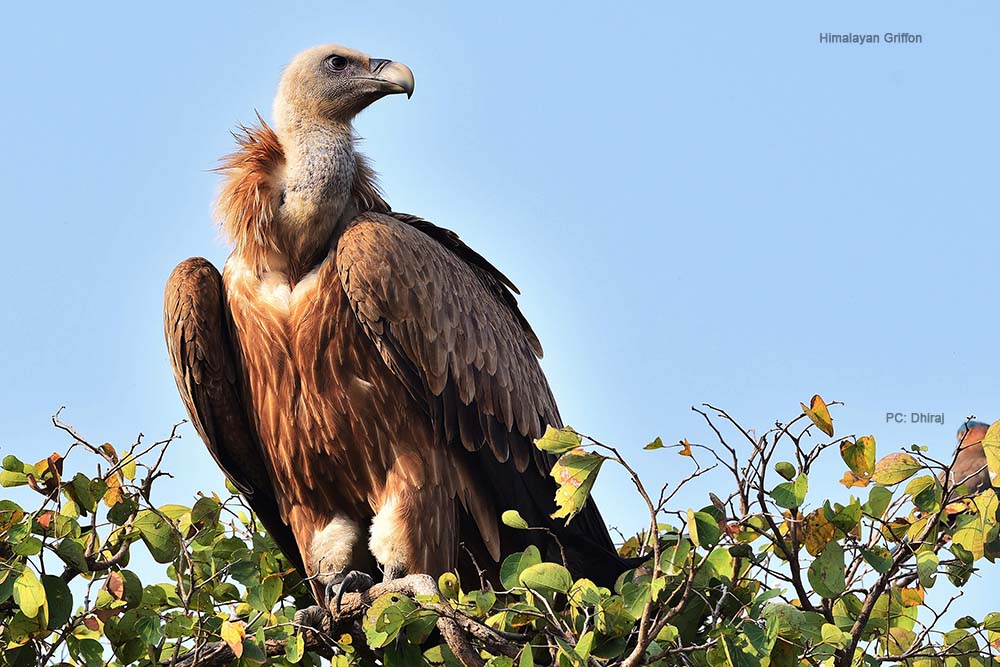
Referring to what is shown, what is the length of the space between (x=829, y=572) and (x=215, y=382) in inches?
131

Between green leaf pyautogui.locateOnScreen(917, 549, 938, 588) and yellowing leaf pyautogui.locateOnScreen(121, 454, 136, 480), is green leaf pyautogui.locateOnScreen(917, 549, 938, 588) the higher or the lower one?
the lower one

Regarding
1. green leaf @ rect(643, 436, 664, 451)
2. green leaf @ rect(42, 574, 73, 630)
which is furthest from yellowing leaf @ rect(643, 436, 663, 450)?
green leaf @ rect(42, 574, 73, 630)

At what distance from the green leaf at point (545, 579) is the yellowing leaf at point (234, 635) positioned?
94 centimetres

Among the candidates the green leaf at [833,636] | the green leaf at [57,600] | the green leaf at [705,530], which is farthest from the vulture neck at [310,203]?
the green leaf at [833,636]

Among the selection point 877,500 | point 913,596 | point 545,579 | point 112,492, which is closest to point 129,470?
point 112,492

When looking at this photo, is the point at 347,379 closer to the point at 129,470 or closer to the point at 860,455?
the point at 129,470

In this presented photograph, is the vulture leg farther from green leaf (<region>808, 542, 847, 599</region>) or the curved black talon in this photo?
green leaf (<region>808, 542, 847, 599</region>)

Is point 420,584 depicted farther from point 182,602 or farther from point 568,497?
point 568,497

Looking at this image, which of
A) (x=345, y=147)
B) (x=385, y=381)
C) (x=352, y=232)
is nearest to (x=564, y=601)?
(x=385, y=381)

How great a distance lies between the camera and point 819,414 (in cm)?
434

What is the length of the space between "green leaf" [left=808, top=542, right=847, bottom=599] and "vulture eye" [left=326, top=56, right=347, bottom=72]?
12.5 ft

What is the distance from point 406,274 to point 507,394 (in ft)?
2.85

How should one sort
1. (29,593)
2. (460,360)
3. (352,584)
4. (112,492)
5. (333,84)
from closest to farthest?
(29,593)
(112,492)
(352,584)
(460,360)
(333,84)

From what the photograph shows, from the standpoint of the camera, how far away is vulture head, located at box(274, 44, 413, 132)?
22.5 feet
